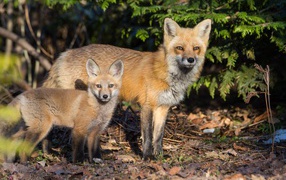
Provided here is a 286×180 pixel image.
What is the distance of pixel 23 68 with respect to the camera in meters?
11.0

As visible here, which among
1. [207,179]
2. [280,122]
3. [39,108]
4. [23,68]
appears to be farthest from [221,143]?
[23,68]

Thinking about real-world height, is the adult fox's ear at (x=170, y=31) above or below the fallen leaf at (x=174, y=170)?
above

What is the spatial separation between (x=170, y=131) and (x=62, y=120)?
7.36 feet

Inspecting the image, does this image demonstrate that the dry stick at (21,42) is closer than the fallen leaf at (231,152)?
No

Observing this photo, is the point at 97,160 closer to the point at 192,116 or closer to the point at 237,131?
the point at 237,131

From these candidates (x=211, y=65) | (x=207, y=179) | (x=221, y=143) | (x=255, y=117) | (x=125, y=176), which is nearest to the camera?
(x=207, y=179)

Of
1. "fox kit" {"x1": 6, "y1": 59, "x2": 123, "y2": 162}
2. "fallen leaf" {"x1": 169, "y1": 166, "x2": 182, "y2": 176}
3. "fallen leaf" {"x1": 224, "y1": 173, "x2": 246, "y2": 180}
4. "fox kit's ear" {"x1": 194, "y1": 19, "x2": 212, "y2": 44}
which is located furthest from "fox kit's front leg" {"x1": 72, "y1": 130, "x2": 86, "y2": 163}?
"fox kit's ear" {"x1": 194, "y1": 19, "x2": 212, "y2": 44}

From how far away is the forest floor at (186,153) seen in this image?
4.77m

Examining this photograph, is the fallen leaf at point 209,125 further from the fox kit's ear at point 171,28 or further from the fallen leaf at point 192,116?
the fox kit's ear at point 171,28

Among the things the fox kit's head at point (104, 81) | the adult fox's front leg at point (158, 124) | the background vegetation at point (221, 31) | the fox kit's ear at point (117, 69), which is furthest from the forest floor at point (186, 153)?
the fox kit's ear at point (117, 69)

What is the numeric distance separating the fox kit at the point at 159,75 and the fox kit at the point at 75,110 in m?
0.46

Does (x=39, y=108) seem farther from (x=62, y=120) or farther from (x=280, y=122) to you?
(x=280, y=122)

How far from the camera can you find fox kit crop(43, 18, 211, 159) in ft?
19.6

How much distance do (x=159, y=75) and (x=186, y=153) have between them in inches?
45.7
